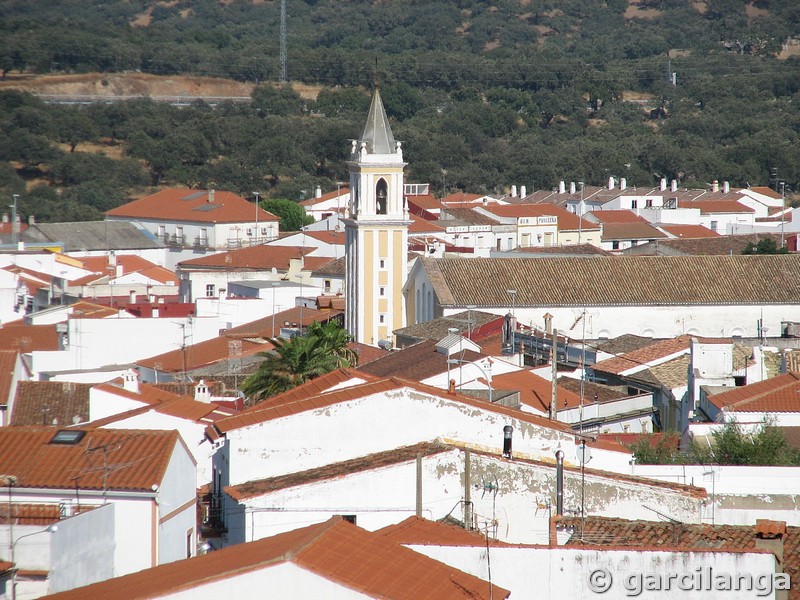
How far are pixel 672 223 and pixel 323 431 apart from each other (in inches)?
2287

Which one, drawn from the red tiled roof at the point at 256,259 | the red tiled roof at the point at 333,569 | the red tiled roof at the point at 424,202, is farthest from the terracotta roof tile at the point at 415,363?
the red tiled roof at the point at 424,202

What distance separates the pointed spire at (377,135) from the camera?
42.2 metres

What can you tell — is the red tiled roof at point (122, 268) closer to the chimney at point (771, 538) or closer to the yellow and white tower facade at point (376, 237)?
the yellow and white tower facade at point (376, 237)

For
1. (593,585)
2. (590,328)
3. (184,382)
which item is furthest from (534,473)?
(590,328)

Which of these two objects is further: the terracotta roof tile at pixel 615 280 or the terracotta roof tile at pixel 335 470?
the terracotta roof tile at pixel 615 280

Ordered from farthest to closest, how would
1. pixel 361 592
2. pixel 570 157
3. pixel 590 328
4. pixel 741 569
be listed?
pixel 570 157, pixel 590 328, pixel 741 569, pixel 361 592

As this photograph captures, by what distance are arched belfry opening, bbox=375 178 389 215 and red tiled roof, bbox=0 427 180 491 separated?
1059 inches

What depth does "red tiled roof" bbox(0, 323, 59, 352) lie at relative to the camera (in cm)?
3381

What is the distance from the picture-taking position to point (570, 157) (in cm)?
9838

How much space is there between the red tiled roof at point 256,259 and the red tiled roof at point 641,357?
25.0 metres

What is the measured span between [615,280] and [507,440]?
25.6 metres

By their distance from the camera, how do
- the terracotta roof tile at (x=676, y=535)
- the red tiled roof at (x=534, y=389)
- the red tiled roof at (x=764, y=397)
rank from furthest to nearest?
the red tiled roof at (x=534, y=389) → the red tiled roof at (x=764, y=397) → the terracotta roof tile at (x=676, y=535)

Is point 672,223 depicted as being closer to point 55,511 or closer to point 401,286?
point 401,286

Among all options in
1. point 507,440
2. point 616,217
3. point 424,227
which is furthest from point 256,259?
point 507,440
